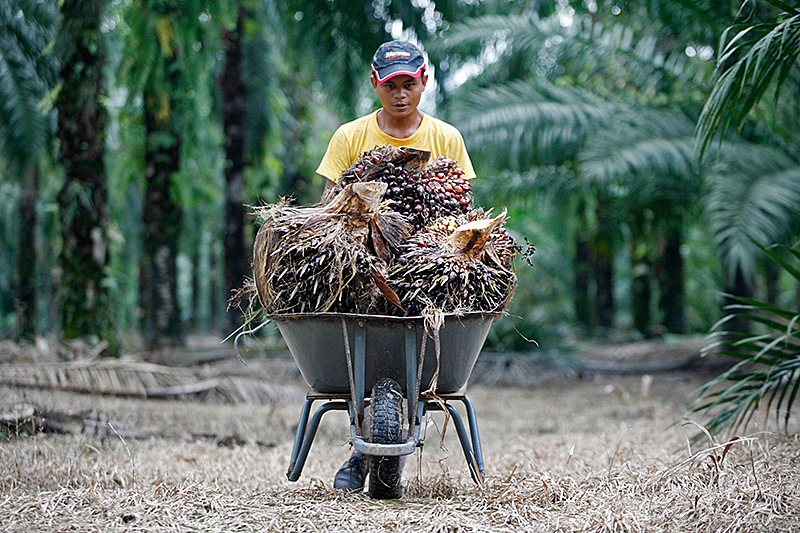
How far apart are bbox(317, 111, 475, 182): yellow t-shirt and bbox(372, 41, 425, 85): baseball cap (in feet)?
0.90

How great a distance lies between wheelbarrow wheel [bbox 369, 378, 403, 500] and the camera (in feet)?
8.21

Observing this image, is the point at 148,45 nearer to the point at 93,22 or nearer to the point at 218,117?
the point at 93,22

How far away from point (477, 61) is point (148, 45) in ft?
16.9

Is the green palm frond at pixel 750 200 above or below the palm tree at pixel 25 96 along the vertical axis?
below

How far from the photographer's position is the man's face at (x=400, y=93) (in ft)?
9.98

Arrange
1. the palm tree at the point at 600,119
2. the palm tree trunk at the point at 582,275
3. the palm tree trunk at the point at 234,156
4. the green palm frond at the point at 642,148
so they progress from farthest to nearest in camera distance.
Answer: the palm tree trunk at the point at 582,275 → the palm tree trunk at the point at 234,156 → the palm tree at the point at 600,119 → the green palm frond at the point at 642,148

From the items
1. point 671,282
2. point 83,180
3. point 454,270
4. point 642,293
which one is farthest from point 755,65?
point 642,293

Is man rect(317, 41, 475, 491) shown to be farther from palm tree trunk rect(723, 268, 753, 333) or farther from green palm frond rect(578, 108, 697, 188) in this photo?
palm tree trunk rect(723, 268, 753, 333)

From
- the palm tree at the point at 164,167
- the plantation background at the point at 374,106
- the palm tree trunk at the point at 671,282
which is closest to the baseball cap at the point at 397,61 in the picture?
the plantation background at the point at 374,106

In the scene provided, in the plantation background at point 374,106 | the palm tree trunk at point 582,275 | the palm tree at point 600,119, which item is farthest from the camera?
the palm tree trunk at point 582,275

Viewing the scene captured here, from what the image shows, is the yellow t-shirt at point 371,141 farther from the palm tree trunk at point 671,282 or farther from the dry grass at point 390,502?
the palm tree trunk at point 671,282

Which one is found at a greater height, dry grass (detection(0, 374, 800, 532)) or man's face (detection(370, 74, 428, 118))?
man's face (detection(370, 74, 428, 118))

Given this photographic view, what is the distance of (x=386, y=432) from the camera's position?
2500 millimetres

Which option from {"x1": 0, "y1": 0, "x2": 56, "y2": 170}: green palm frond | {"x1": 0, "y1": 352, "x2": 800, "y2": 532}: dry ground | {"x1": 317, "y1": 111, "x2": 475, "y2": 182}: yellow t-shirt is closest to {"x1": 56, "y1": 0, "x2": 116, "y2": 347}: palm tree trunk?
{"x1": 0, "y1": 352, "x2": 800, "y2": 532}: dry ground
